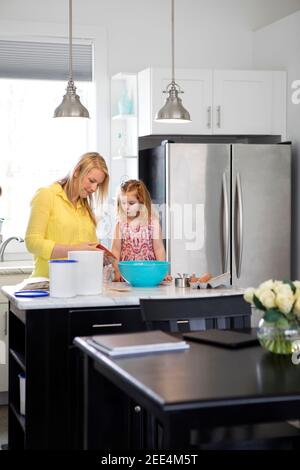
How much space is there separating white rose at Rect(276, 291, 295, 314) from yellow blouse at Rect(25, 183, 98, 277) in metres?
1.88

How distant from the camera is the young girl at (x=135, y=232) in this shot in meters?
4.60

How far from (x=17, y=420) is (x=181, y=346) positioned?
5.42 feet

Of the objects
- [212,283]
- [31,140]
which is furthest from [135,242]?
[31,140]

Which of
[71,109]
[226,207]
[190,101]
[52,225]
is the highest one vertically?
[190,101]

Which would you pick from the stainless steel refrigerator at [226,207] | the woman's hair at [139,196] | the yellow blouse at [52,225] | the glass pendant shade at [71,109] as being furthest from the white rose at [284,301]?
the stainless steel refrigerator at [226,207]

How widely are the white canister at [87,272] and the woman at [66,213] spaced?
1.13 ft

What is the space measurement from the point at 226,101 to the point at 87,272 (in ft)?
7.74

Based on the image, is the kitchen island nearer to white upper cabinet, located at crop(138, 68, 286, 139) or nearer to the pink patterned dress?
the pink patterned dress

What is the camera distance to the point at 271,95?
18.5 ft

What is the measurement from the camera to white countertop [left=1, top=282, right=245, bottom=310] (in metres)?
3.44

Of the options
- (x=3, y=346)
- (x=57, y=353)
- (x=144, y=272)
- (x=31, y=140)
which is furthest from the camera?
(x=31, y=140)

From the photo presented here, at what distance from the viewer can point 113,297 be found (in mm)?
3576

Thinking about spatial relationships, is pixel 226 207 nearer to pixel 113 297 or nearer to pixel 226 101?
pixel 226 101
